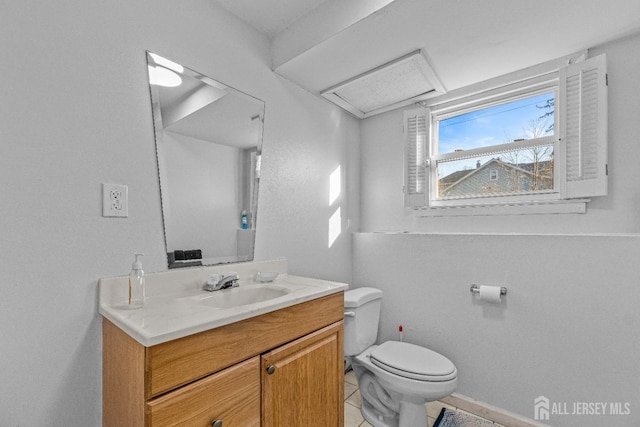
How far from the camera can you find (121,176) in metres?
1.20

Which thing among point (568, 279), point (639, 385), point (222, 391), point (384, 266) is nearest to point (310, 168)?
point (384, 266)

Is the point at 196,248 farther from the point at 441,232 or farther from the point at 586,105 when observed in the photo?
the point at 586,105

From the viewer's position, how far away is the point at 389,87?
81.0 inches

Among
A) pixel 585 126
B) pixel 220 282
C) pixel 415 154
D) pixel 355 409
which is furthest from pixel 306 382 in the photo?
pixel 585 126

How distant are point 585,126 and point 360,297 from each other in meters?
1.66

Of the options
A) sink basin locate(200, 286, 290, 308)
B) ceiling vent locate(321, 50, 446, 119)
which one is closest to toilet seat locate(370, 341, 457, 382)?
sink basin locate(200, 286, 290, 308)

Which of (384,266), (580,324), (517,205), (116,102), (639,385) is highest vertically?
(116,102)

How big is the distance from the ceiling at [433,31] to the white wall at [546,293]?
34 cm

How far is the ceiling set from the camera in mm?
1369

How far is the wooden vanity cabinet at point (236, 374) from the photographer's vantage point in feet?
2.68

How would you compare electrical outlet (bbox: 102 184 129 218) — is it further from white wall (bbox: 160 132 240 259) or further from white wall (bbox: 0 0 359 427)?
white wall (bbox: 160 132 240 259)

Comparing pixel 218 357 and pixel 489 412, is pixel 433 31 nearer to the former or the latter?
pixel 218 357

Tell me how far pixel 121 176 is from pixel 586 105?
8.03ft

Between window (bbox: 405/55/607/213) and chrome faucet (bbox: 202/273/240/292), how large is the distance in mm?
1487
